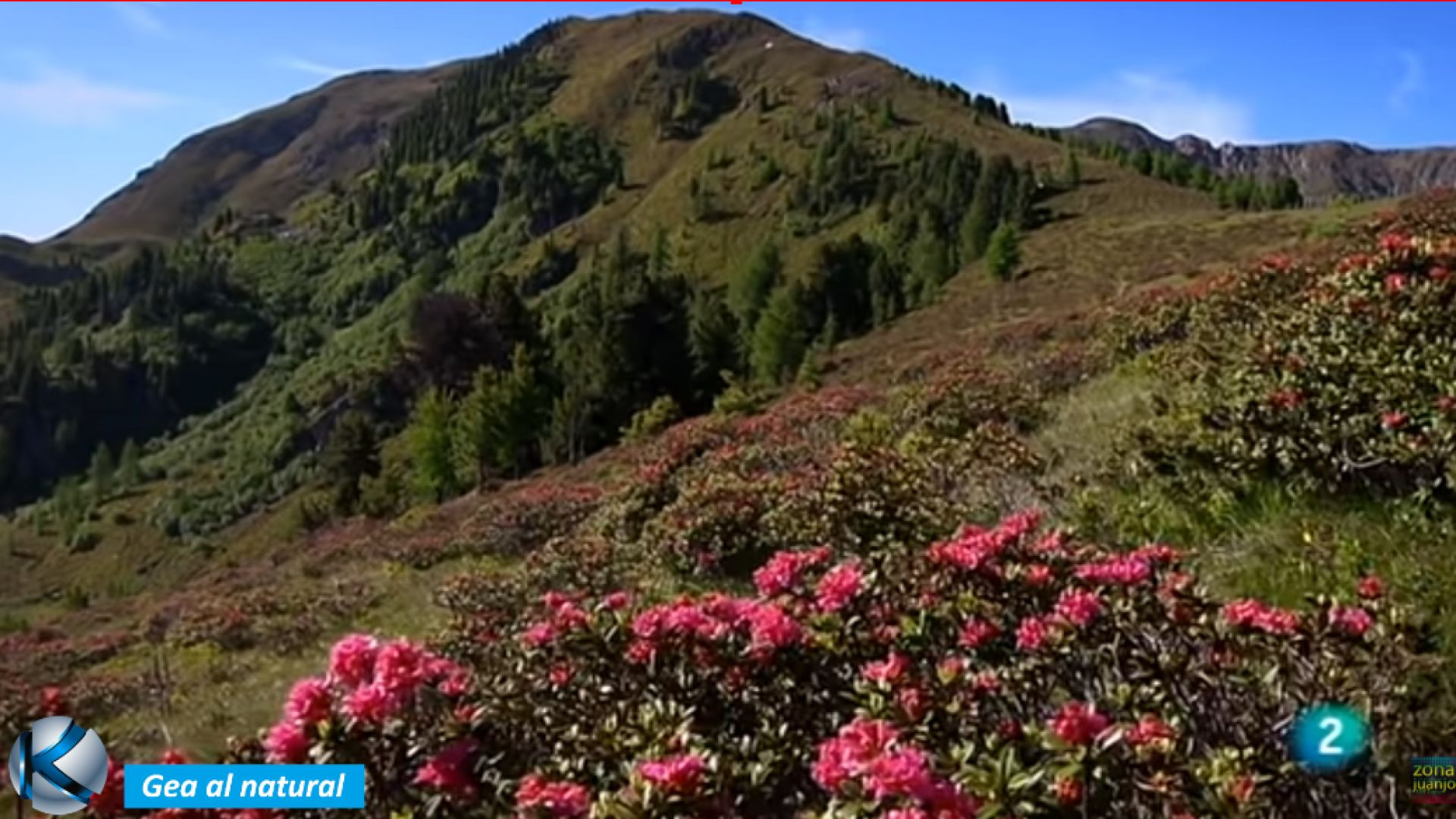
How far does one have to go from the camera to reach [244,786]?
314 centimetres

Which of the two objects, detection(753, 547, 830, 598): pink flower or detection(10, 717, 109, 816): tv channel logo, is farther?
detection(753, 547, 830, 598): pink flower

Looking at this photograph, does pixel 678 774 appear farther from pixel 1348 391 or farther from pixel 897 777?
pixel 1348 391

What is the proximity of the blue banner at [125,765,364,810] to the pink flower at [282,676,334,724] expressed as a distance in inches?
4.6

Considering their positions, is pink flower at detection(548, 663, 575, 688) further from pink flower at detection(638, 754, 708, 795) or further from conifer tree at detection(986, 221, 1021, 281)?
conifer tree at detection(986, 221, 1021, 281)

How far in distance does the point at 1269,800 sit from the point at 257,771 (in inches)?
96.4

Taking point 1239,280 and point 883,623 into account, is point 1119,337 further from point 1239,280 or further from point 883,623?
point 883,623

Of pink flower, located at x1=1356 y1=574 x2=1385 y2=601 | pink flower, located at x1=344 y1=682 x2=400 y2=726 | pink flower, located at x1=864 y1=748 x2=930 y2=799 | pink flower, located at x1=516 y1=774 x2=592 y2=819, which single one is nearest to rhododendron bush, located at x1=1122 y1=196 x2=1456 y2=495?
pink flower, located at x1=1356 y1=574 x2=1385 y2=601

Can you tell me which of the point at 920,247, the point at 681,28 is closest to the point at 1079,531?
the point at 920,247

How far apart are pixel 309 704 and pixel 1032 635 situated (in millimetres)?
1869

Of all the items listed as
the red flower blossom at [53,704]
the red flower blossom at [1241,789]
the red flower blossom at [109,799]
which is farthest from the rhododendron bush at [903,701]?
the red flower blossom at [53,704]

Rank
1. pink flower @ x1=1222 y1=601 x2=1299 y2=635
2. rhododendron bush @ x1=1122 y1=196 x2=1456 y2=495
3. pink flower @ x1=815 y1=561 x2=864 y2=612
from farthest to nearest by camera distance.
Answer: rhododendron bush @ x1=1122 y1=196 x2=1456 y2=495 → pink flower @ x1=815 y1=561 x2=864 y2=612 → pink flower @ x1=1222 y1=601 x2=1299 y2=635

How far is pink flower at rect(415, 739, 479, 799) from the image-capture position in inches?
117

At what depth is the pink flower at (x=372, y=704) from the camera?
2.99m

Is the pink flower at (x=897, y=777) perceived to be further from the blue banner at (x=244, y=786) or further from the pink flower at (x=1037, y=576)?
the blue banner at (x=244, y=786)
